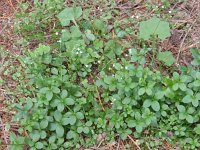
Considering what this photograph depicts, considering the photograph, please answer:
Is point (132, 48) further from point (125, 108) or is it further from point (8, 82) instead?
point (8, 82)

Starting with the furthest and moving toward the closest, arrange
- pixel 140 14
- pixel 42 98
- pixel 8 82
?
1. pixel 140 14
2. pixel 8 82
3. pixel 42 98

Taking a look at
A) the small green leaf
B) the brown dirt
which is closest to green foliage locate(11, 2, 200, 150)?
the small green leaf

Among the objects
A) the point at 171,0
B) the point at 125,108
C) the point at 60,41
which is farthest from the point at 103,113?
the point at 171,0

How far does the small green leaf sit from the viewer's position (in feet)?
10.3

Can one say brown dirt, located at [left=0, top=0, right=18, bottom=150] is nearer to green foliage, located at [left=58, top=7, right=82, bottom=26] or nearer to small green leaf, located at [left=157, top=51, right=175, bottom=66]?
green foliage, located at [left=58, top=7, right=82, bottom=26]

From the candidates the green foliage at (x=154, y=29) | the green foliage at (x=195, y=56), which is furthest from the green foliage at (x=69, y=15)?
the green foliage at (x=195, y=56)

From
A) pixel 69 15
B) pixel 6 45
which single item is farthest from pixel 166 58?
pixel 6 45

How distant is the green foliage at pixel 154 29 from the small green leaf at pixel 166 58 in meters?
0.13

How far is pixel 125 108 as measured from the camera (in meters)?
2.89

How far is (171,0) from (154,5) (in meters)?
0.15

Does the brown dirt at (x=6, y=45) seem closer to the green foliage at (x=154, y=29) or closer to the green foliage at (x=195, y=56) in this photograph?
the green foliage at (x=154, y=29)

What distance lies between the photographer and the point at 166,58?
313 centimetres

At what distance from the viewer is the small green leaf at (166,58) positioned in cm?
312

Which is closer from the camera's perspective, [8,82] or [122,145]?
[122,145]
